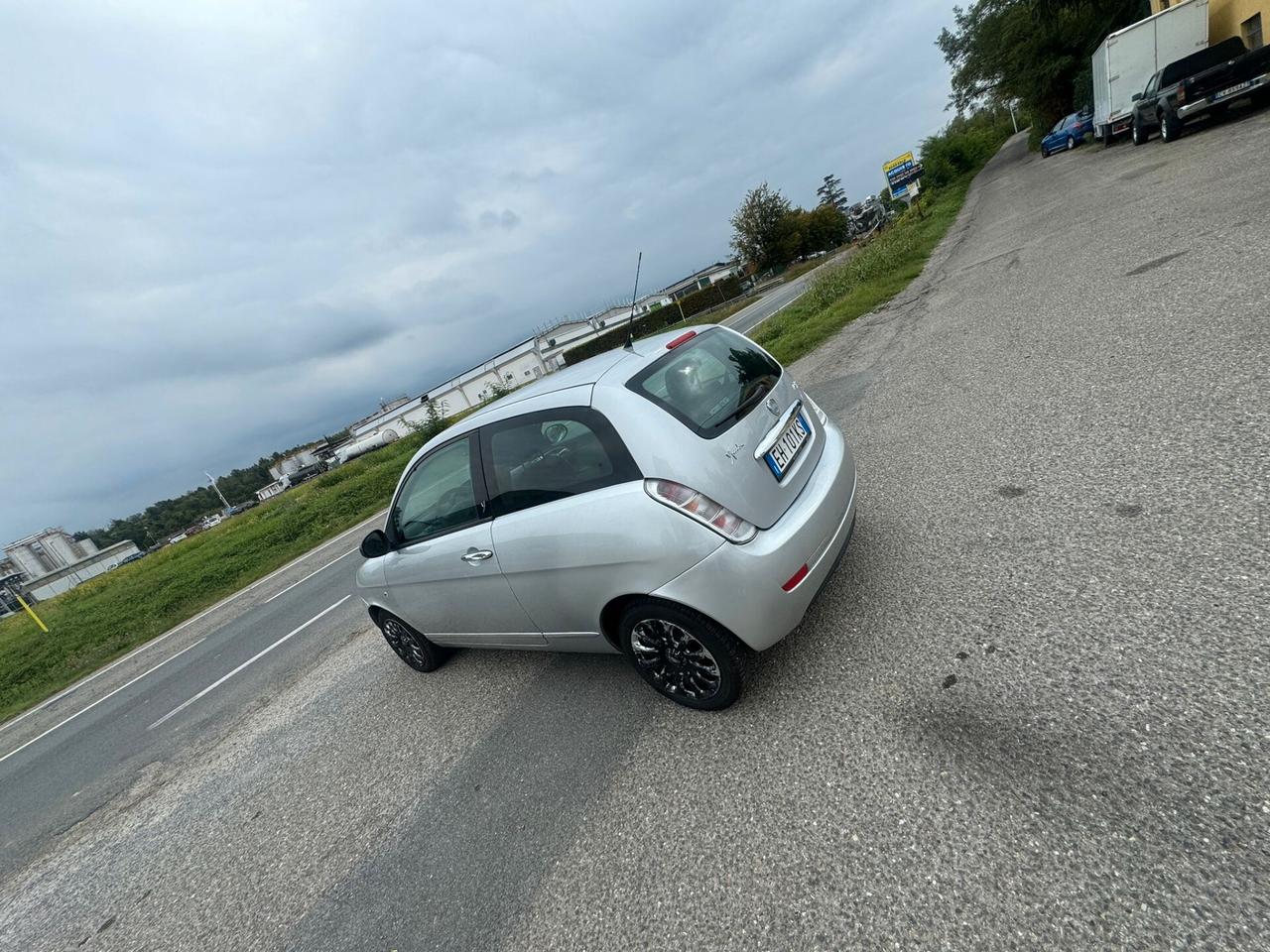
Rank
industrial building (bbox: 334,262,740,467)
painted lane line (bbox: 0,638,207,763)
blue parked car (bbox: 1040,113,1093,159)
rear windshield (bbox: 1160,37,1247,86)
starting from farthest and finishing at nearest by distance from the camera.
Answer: industrial building (bbox: 334,262,740,467), blue parked car (bbox: 1040,113,1093,159), rear windshield (bbox: 1160,37,1247,86), painted lane line (bbox: 0,638,207,763)

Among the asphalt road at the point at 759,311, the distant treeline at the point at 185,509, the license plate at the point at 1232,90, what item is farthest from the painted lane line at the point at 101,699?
the distant treeline at the point at 185,509

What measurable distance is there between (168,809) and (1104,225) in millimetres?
13351

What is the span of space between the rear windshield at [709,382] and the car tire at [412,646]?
109 inches

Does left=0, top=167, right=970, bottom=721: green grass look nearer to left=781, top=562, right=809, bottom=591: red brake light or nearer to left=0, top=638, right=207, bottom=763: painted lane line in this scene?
left=0, top=638, right=207, bottom=763: painted lane line

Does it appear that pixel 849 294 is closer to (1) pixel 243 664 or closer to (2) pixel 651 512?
(2) pixel 651 512

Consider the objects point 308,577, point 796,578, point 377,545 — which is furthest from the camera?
point 308,577

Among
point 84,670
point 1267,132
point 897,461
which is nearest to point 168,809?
point 897,461

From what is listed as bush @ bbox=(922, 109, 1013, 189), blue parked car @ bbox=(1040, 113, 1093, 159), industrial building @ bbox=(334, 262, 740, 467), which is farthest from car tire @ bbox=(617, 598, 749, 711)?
industrial building @ bbox=(334, 262, 740, 467)

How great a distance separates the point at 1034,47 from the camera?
111 ft

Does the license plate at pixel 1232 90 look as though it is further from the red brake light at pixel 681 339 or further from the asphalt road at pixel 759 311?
the red brake light at pixel 681 339

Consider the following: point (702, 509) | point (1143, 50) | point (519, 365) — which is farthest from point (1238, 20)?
point (519, 365)

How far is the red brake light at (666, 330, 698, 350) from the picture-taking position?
10.9 feet

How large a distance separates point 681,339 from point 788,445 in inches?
36.6

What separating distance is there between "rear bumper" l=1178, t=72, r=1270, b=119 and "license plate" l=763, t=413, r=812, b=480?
57.9 feet
